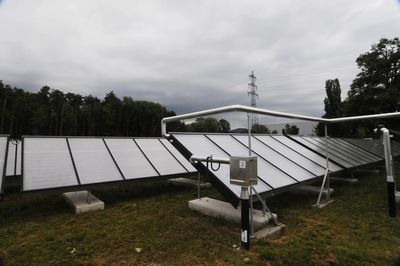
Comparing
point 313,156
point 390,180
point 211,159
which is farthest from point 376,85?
point 211,159

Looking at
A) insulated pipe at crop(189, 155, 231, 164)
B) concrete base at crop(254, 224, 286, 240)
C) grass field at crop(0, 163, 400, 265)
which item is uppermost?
insulated pipe at crop(189, 155, 231, 164)

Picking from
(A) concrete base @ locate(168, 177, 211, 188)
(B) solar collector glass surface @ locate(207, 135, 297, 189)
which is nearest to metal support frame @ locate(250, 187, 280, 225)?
(B) solar collector glass surface @ locate(207, 135, 297, 189)

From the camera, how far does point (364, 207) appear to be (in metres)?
5.43

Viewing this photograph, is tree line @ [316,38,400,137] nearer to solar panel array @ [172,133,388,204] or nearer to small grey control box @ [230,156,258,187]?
solar panel array @ [172,133,388,204]

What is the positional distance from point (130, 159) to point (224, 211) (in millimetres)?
3285

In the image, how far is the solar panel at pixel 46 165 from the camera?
482 centimetres

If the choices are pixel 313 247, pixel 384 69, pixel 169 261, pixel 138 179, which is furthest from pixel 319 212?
pixel 384 69

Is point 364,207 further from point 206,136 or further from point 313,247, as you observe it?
point 206,136

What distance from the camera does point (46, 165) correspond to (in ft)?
17.4

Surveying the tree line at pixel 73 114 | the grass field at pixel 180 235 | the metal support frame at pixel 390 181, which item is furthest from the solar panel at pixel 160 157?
the tree line at pixel 73 114

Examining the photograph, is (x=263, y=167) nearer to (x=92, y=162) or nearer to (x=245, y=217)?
(x=245, y=217)

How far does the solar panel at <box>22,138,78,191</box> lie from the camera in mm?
4816

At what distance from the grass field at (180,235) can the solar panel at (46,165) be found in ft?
2.38

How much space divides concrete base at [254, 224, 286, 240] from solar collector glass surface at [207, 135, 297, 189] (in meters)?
0.70
